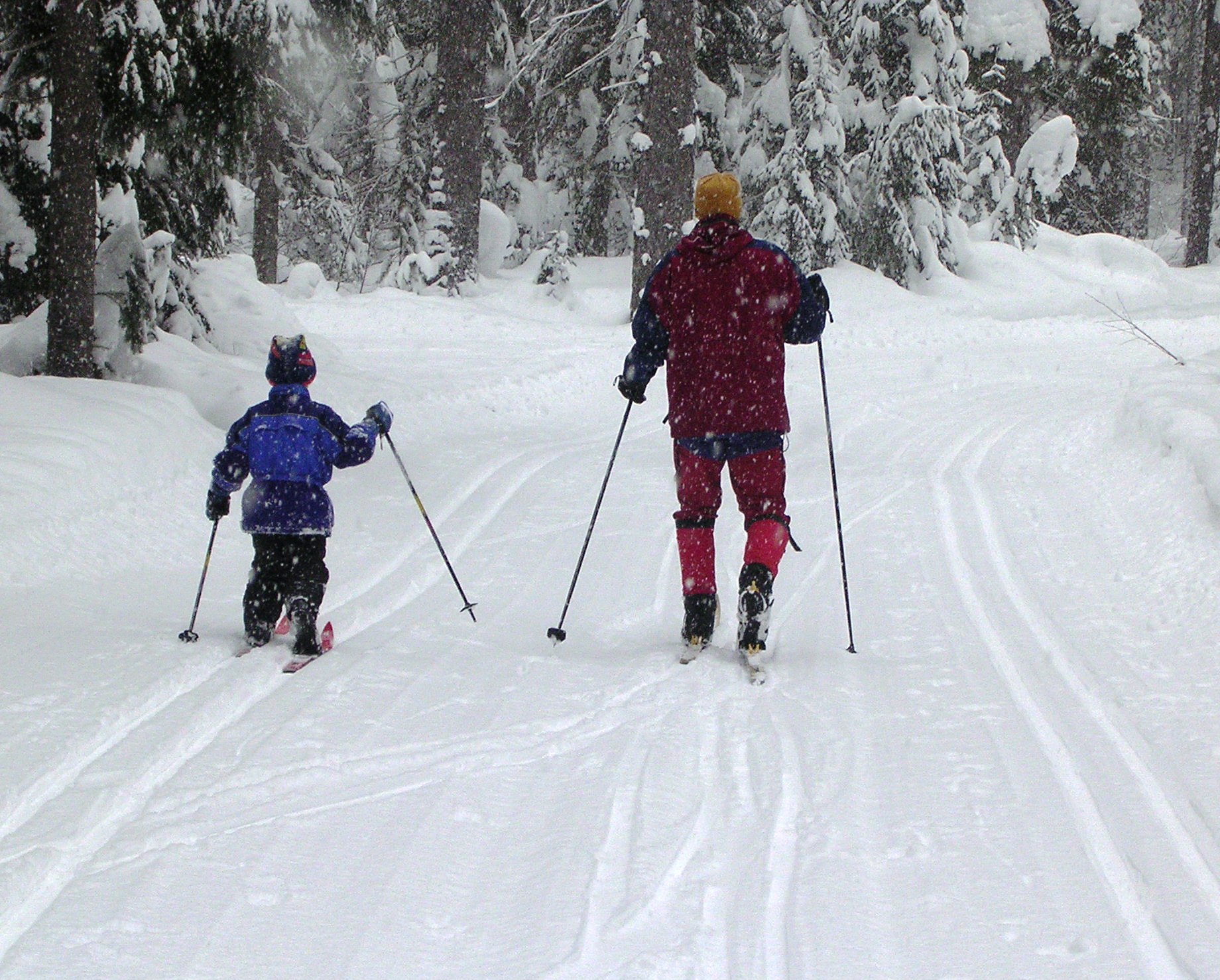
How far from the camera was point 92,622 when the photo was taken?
5.68 meters

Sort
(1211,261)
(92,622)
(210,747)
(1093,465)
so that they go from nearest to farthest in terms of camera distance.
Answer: (210,747) < (92,622) < (1093,465) < (1211,261)

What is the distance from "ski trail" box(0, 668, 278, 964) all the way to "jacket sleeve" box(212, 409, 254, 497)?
1165 millimetres

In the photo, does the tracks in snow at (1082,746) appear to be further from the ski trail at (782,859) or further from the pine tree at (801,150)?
the pine tree at (801,150)

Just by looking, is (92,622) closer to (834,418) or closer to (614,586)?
(614,586)

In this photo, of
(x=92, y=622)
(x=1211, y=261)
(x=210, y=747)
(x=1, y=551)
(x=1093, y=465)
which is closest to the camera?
(x=210, y=747)

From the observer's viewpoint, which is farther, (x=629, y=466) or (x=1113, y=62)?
(x=1113, y=62)

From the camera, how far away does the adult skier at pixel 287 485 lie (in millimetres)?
5328

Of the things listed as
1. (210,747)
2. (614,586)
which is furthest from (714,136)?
(210,747)

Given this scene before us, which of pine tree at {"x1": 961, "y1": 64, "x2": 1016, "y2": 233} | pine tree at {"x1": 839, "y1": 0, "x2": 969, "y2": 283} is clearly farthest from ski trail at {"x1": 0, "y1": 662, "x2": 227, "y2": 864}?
pine tree at {"x1": 961, "y1": 64, "x2": 1016, "y2": 233}

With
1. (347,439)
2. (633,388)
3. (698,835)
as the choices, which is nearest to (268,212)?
(347,439)

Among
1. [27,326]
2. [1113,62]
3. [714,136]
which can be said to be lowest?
[27,326]

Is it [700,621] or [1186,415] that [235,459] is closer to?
[700,621]

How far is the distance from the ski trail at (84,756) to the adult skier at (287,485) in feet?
1.61

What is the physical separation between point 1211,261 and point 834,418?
Answer: 878 inches
